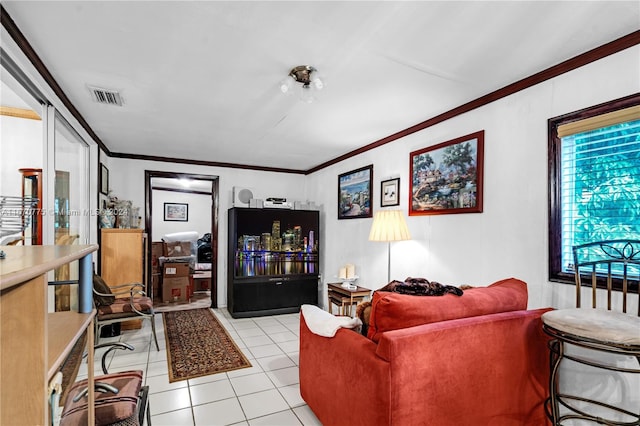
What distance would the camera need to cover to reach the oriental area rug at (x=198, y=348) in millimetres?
3018

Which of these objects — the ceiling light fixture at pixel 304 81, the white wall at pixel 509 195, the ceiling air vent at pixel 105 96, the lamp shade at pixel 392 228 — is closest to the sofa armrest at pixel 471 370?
the white wall at pixel 509 195

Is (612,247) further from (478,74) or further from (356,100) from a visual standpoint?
(356,100)

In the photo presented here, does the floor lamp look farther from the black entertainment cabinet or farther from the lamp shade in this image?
the black entertainment cabinet

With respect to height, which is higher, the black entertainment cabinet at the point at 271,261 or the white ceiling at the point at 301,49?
the white ceiling at the point at 301,49

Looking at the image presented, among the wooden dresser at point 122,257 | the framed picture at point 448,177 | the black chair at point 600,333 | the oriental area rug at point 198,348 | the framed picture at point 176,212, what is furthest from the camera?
the framed picture at point 176,212

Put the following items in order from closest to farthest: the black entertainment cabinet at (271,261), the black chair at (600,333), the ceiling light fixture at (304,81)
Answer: the black chair at (600,333) → the ceiling light fixture at (304,81) → the black entertainment cabinet at (271,261)

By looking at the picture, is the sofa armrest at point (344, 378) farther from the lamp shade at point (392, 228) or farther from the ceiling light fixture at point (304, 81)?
the ceiling light fixture at point (304, 81)

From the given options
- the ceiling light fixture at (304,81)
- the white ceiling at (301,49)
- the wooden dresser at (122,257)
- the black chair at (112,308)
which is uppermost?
the white ceiling at (301,49)

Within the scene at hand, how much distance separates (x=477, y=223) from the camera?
2773mm

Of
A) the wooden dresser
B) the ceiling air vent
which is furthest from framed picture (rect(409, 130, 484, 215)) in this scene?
the wooden dresser

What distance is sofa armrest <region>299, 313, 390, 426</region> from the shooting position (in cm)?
155

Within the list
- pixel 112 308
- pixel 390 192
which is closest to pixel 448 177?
pixel 390 192

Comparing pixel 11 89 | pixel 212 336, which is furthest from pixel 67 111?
pixel 212 336

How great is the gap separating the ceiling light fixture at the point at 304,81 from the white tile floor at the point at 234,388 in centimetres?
229
